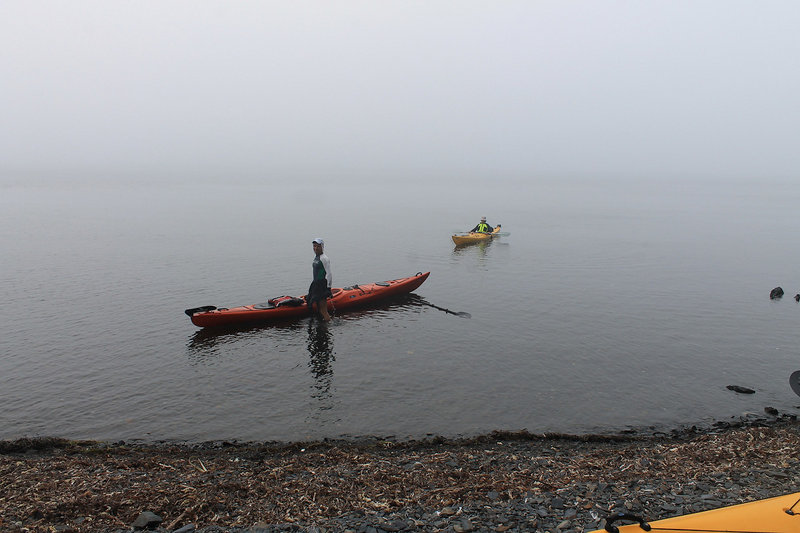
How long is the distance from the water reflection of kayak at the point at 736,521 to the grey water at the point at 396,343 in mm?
6685

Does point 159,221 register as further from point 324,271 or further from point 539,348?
point 539,348

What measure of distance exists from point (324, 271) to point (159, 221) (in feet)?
155

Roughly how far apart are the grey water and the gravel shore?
56.6 inches

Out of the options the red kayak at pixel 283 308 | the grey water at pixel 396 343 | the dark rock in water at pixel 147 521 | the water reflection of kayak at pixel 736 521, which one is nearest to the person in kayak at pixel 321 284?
the red kayak at pixel 283 308

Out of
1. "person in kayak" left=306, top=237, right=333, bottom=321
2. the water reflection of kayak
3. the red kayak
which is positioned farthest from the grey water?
the water reflection of kayak

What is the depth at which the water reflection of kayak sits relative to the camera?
6305 millimetres

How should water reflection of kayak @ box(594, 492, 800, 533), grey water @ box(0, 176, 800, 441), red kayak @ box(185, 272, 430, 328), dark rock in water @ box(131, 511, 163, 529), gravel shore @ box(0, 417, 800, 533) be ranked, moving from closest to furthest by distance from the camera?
water reflection of kayak @ box(594, 492, 800, 533)
dark rock in water @ box(131, 511, 163, 529)
gravel shore @ box(0, 417, 800, 533)
grey water @ box(0, 176, 800, 441)
red kayak @ box(185, 272, 430, 328)

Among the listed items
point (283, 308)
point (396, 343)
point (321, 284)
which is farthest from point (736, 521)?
point (283, 308)

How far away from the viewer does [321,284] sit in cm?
2136

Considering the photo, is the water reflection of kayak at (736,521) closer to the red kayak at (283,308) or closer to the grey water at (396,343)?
the grey water at (396,343)

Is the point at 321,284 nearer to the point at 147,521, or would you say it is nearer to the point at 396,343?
the point at 396,343

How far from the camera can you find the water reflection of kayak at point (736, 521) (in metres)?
6.30

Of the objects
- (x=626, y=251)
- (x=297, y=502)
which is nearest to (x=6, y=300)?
(x=297, y=502)

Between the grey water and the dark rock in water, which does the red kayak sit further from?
the dark rock in water
